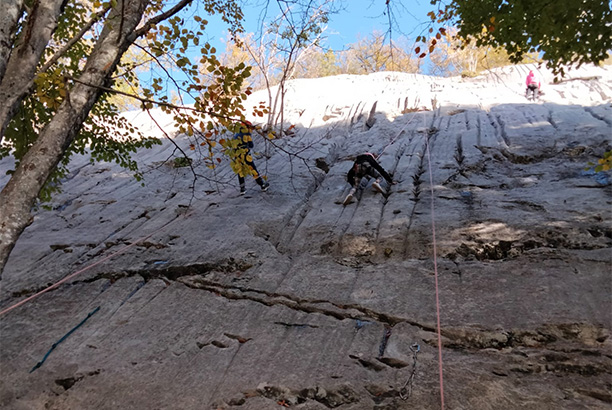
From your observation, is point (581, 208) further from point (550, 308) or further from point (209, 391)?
point (209, 391)

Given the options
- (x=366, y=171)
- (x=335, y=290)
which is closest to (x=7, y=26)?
(x=335, y=290)

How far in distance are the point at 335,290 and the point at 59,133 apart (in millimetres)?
4071

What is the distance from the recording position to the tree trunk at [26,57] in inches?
130

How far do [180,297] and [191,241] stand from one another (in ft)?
6.11

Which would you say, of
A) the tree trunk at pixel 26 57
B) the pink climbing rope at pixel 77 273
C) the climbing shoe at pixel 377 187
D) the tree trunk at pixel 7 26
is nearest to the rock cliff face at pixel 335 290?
the pink climbing rope at pixel 77 273

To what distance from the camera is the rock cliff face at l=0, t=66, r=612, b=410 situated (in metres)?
4.21

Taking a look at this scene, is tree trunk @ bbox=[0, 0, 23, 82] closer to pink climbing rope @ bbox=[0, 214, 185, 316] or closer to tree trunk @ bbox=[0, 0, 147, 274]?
tree trunk @ bbox=[0, 0, 147, 274]

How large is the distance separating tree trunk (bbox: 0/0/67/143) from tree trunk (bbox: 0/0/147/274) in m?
0.30

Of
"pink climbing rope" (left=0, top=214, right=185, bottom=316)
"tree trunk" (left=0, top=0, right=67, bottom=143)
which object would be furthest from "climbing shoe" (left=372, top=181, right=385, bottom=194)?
"tree trunk" (left=0, top=0, right=67, bottom=143)

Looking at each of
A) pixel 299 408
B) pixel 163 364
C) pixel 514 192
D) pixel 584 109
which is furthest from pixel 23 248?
pixel 584 109

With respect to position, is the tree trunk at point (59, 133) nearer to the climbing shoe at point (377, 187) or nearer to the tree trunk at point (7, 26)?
the tree trunk at point (7, 26)

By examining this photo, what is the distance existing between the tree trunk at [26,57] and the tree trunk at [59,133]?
30 centimetres

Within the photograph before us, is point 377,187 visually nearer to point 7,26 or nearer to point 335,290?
point 335,290

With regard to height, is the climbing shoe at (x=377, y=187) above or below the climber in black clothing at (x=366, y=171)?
below
